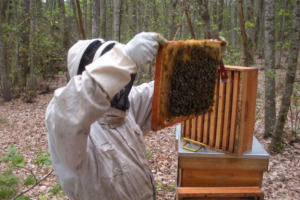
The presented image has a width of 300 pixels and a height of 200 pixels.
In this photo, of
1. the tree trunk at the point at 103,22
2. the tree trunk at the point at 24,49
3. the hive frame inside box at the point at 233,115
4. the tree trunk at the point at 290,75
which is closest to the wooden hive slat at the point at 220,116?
the hive frame inside box at the point at 233,115

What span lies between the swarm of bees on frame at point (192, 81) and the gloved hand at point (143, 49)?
181mm

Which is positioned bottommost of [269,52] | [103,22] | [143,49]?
[269,52]

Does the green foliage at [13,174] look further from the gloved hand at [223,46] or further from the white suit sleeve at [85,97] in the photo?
the gloved hand at [223,46]

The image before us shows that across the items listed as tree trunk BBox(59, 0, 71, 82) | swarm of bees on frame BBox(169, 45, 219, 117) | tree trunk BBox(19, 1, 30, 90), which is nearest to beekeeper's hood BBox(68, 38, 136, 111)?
swarm of bees on frame BBox(169, 45, 219, 117)

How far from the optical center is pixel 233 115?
7.29 ft

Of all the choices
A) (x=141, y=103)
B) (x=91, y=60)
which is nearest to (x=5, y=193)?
(x=141, y=103)

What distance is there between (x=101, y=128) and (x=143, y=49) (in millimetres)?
621

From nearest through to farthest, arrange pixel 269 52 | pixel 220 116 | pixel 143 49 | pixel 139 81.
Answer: pixel 143 49 → pixel 220 116 → pixel 269 52 → pixel 139 81

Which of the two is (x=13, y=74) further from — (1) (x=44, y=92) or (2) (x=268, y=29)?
(2) (x=268, y=29)

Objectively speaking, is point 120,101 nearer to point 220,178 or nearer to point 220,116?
point 220,116

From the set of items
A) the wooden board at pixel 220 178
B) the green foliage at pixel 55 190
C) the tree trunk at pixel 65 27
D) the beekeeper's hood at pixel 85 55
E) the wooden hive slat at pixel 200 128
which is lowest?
the green foliage at pixel 55 190

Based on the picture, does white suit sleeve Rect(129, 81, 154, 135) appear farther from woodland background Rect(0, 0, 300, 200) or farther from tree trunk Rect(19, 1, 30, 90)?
tree trunk Rect(19, 1, 30, 90)

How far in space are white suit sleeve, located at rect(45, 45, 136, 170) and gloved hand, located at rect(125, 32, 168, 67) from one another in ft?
0.19

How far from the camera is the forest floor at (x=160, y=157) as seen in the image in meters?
3.92
